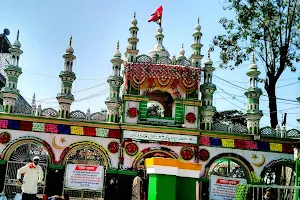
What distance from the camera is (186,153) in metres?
18.3

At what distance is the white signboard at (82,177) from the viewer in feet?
56.2

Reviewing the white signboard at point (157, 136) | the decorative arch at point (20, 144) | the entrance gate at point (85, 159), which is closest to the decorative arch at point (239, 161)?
the white signboard at point (157, 136)

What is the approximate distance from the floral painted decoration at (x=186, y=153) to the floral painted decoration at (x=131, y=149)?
202 centimetres

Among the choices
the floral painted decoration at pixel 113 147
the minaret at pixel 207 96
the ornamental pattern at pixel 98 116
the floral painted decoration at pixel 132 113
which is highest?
the minaret at pixel 207 96

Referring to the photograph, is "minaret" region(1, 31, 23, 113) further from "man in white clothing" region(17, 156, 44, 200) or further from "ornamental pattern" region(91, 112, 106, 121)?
"man in white clothing" region(17, 156, 44, 200)

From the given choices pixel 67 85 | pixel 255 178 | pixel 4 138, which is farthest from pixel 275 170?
pixel 4 138

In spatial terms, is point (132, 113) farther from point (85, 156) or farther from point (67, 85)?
point (67, 85)

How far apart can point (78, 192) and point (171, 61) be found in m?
7.50

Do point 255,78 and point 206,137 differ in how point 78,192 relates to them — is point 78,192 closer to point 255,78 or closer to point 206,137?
point 206,137

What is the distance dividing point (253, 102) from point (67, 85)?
8.59 m

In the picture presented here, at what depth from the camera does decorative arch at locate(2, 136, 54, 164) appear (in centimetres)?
1733

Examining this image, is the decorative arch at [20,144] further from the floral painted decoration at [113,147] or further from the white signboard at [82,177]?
the floral painted decoration at [113,147]

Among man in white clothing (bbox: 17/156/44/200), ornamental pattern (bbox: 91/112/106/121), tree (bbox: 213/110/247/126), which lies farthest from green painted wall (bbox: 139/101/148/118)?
tree (bbox: 213/110/247/126)

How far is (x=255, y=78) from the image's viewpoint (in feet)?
64.2
